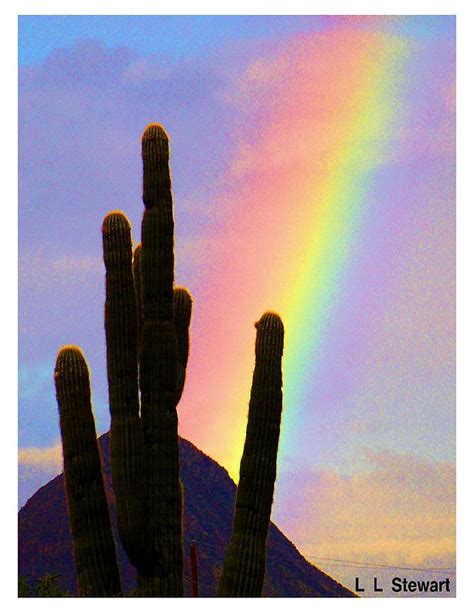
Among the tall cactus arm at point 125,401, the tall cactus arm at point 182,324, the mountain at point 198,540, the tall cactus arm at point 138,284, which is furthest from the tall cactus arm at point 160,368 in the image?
the mountain at point 198,540

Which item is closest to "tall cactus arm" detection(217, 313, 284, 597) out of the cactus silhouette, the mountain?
the cactus silhouette

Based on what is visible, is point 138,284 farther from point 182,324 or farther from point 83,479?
point 83,479

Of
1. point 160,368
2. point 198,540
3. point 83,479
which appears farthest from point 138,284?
point 198,540

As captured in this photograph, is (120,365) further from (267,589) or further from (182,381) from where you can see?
(267,589)

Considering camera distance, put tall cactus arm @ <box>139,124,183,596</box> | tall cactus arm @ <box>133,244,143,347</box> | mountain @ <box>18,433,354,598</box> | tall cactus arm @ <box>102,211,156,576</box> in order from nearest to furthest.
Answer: tall cactus arm @ <box>102,211,156,576</box>, tall cactus arm @ <box>139,124,183,596</box>, tall cactus arm @ <box>133,244,143,347</box>, mountain @ <box>18,433,354,598</box>

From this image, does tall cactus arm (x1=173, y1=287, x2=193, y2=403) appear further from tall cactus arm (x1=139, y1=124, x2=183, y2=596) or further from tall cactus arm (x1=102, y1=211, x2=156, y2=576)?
tall cactus arm (x1=102, y1=211, x2=156, y2=576)

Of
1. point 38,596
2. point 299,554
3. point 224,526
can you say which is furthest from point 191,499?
point 38,596
